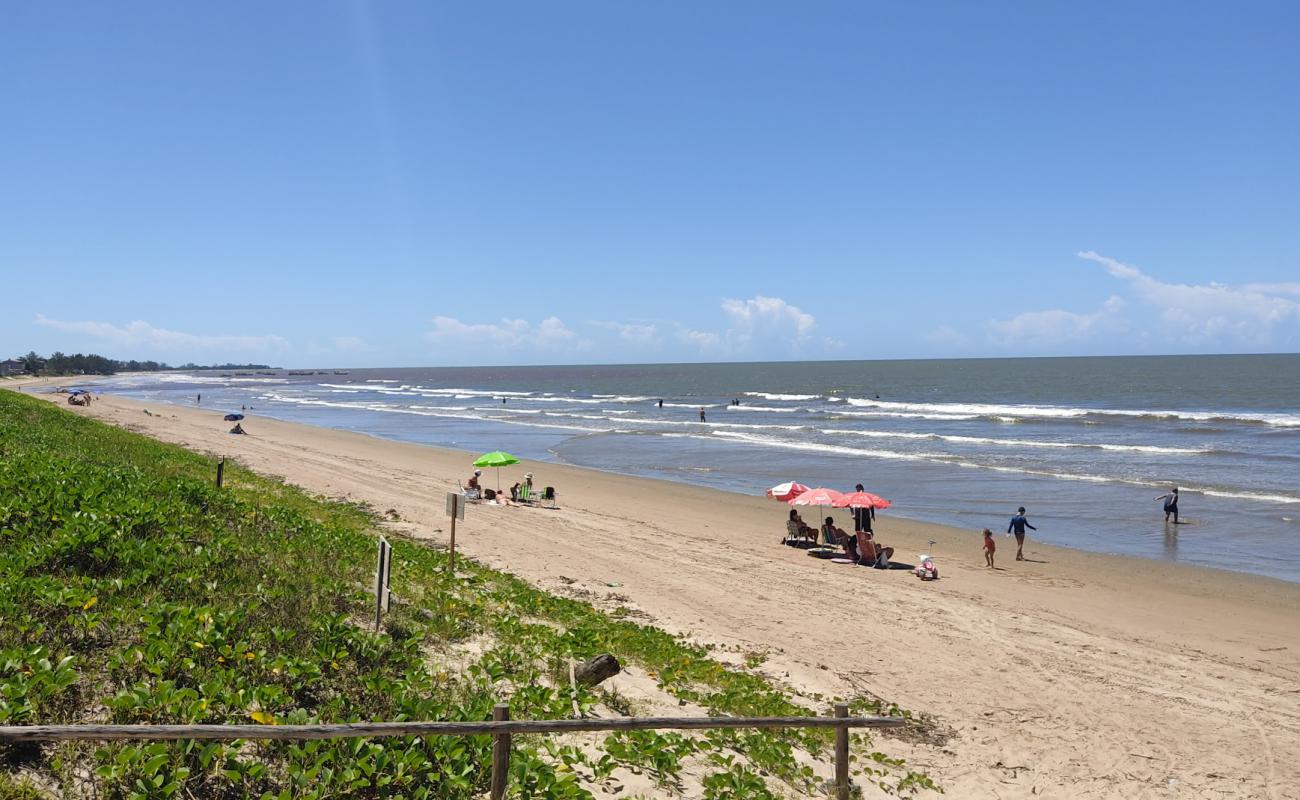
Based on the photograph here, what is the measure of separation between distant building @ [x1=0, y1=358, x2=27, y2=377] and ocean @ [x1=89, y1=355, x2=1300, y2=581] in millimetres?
69542

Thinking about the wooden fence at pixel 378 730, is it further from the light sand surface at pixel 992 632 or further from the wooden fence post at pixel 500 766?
the light sand surface at pixel 992 632

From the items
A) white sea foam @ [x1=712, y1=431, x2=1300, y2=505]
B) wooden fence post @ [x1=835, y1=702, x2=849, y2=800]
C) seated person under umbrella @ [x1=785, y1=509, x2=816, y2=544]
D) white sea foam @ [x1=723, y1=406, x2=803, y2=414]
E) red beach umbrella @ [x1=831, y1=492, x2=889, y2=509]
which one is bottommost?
seated person under umbrella @ [x1=785, y1=509, x2=816, y2=544]

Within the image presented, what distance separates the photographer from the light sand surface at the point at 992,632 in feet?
27.4

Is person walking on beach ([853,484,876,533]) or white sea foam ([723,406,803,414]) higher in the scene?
white sea foam ([723,406,803,414])

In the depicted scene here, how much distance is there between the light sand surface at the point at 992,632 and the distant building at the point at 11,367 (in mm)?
136713

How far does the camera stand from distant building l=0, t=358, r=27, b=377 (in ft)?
413

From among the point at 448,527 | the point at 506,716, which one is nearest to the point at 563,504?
the point at 448,527

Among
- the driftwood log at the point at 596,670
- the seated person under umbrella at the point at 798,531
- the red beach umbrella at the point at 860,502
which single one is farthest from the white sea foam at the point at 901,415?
the driftwood log at the point at 596,670

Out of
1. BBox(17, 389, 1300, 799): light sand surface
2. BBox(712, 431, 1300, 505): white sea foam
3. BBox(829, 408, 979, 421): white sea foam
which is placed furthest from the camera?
BBox(829, 408, 979, 421): white sea foam

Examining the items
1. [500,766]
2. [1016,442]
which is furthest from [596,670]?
[1016,442]

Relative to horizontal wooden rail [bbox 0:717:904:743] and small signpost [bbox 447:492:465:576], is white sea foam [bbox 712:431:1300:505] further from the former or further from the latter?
horizontal wooden rail [bbox 0:717:904:743]

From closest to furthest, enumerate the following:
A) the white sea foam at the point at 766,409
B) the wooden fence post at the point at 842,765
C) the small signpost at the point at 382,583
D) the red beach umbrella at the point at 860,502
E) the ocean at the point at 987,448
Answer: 1. the wooden fence post at the point at 842,765
2. the small signpost at the point at 382,583
3. the red beach umbrella at the point at 860,502
4. the ocean at the point at 987,448
5. the white sea foam at the point at 766,409

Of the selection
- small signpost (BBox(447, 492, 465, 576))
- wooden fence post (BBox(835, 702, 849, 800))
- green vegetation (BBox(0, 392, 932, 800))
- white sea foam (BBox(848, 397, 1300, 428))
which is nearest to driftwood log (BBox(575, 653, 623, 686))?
green vegetation (BBox(0, 392, 932, 800))

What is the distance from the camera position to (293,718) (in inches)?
218
